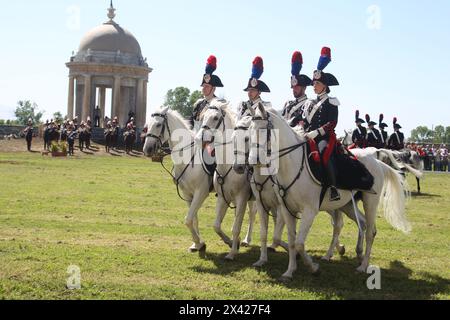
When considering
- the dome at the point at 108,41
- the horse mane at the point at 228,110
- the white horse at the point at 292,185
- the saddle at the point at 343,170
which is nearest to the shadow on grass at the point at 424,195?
the saddle at the point at 343,170

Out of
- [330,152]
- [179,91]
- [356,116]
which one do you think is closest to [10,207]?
[330,152]

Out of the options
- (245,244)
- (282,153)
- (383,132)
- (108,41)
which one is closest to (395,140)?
(383,132)

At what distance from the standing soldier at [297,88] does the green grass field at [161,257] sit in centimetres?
281

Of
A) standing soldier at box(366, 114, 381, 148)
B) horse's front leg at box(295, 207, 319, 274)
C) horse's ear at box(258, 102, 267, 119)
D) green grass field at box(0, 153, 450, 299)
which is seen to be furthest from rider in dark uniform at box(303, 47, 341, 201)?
standing soldier at box(366, 114, 381, 148)

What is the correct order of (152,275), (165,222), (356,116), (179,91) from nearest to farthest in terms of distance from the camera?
1. (152,275)
2. (165,222)
3. (356,116)
4. (179,91)

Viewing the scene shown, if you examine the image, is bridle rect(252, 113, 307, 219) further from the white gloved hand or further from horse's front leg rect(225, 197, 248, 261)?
horse's front leg rect(225, 197, 248, 261)

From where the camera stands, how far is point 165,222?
16.1 metres

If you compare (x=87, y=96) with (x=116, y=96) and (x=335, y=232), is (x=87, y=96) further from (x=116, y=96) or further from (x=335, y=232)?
(x=335, y=232)

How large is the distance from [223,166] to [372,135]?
13.3 metres

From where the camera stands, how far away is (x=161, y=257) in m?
11.4

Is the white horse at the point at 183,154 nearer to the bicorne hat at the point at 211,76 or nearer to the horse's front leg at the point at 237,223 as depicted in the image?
the horse's front leg at the point at 237,223

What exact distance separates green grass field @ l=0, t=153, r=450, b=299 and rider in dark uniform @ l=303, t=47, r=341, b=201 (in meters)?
1.84

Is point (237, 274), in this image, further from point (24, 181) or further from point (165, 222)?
point (24, 181)
